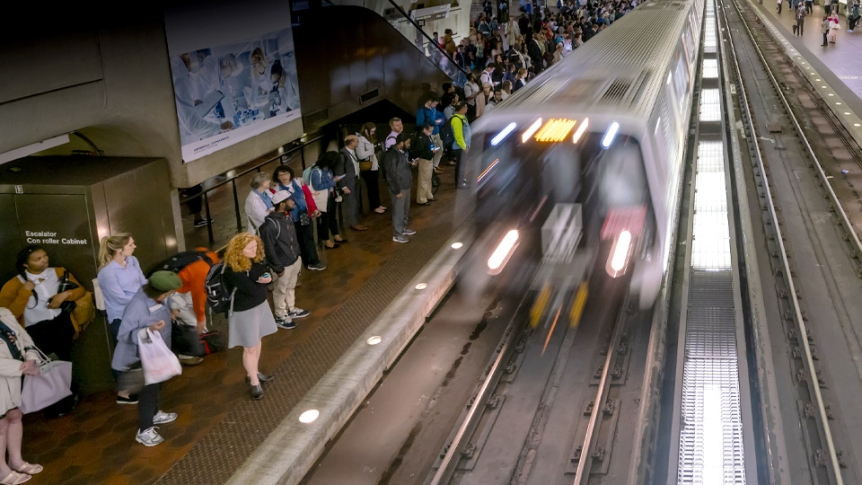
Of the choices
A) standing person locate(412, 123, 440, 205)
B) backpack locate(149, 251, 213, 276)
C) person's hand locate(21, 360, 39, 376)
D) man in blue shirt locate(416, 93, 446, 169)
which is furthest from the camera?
man in blue shirt locate(416, 93, 446, 169)

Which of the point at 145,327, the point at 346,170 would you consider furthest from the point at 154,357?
the point at 346,170

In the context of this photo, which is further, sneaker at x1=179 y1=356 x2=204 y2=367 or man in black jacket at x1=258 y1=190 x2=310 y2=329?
→ man in black jacket at x1=258 y1=190 x2=310 y2=329

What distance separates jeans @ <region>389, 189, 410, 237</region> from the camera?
1095 centimetres

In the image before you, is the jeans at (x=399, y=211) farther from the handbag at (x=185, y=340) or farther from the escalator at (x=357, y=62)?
the handbag at (x=185, y=340)

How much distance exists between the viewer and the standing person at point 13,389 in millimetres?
5742

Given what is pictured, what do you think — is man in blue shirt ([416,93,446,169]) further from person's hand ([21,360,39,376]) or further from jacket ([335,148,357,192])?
person's hand ([21,360,39,376])

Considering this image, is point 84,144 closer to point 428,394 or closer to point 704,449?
point 428,394

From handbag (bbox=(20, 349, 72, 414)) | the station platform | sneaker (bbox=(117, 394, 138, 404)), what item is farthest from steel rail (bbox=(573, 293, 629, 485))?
handbag (bbox=(20, 349, 72, 414))

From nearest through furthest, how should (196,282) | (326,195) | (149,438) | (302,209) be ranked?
(149,438) → (196,282) → (302,209) → (326,195)

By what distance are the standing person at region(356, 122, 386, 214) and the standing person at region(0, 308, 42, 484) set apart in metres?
6.07

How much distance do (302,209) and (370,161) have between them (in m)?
2.52

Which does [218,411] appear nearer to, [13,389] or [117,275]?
[117,275]

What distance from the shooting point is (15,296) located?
22.0 ft

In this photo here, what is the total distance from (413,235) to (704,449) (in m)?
5.94
